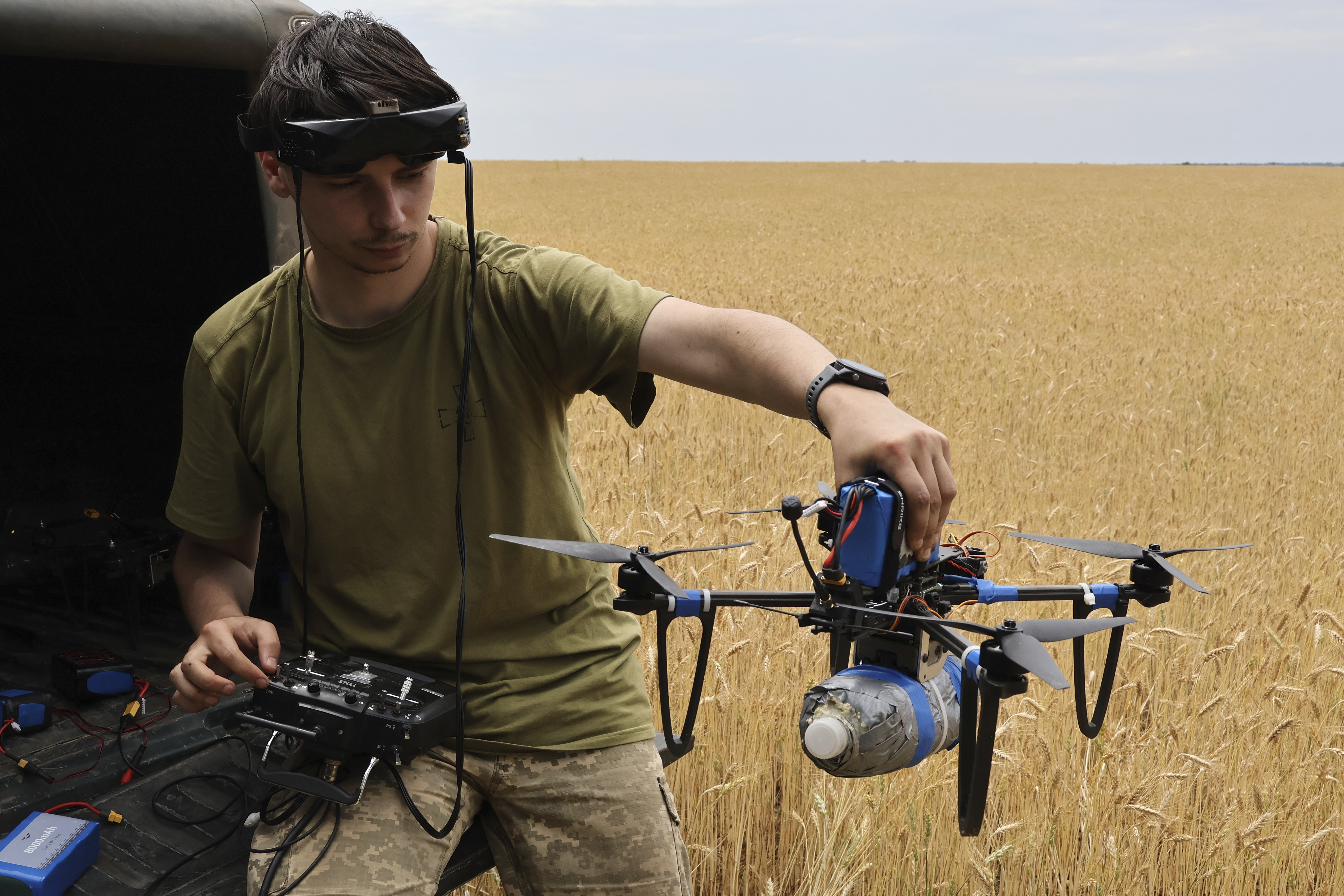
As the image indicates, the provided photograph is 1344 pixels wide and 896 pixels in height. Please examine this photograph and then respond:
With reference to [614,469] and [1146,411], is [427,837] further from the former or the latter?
[1146,411]

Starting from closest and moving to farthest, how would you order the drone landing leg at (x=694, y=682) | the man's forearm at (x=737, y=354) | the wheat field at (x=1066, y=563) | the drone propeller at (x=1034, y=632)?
the drone propeller at (x=1034, y=632), the drone landing leg at (x=694, y=682), the man's forearm at (x=737, y=354), the wheat field at (x=1066, y=563)

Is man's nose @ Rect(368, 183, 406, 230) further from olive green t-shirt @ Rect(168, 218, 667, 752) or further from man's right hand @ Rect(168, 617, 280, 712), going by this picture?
man's right hand @ Rect(168, 617, 280, 712)

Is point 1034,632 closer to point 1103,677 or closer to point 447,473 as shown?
point 1103,677

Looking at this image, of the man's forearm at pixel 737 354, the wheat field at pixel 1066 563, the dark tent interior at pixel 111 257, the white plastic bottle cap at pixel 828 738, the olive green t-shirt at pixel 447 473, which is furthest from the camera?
the dark tent interior at pixel 111 257

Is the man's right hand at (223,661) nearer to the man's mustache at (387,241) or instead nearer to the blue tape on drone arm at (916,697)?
the man's mustache at (387,241)

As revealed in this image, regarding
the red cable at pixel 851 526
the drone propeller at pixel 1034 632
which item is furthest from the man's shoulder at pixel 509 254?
the drone propeller at pixel 1034 632

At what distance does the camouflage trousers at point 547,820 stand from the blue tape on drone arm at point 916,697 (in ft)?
2.55

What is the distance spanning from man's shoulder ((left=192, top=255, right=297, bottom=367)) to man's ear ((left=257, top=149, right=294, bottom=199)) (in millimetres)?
190

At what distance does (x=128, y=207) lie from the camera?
11.7 feet

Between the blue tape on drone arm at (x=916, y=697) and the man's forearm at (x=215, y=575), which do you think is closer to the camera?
the blue tape on drone arm at (x=916, y=697)

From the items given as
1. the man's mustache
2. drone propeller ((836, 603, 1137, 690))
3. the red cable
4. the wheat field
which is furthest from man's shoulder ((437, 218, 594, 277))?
the wheat field

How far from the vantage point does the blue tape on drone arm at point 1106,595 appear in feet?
4.65

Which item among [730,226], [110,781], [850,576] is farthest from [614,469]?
[730,226]

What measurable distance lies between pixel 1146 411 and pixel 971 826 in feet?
19.4
